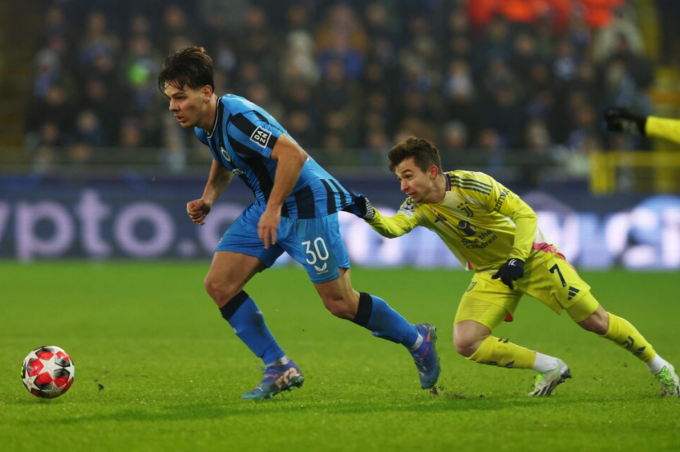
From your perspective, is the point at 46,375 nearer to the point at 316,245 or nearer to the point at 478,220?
the point at 316,245

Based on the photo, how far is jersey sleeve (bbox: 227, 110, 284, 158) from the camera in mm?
5426

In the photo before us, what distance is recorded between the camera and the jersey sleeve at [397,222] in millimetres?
5953

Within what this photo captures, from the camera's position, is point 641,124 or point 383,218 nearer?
point 641,124

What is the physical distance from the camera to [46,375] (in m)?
5.55

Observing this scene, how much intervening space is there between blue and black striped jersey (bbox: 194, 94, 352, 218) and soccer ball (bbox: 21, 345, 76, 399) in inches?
57.6

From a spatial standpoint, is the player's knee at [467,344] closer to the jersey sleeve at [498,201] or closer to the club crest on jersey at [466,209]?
the jersey sleeve at [498,201]

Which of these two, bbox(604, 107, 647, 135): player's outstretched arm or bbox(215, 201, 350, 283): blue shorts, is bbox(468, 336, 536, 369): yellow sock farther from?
bbox(604, 107, 647, 135): player's outstretched arm

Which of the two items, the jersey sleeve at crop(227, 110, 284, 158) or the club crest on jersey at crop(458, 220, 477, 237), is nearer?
the jersey sleeve at crop(227, 110, 284, 158)

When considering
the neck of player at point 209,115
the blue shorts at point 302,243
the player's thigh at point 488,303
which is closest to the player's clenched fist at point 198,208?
the blue shorts at point 302,243

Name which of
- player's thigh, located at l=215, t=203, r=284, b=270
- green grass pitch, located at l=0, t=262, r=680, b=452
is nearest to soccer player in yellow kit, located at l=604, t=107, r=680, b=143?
green grass pitch, located at l=0, t=262, r=680, b=452

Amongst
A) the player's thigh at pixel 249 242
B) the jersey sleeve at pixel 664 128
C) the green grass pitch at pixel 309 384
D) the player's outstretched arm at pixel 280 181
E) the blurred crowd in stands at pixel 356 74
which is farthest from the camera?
the blurred crowd in stands at pixel 356 74

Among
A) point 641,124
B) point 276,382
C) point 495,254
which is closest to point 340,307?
point 276,382

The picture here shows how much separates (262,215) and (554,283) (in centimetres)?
183

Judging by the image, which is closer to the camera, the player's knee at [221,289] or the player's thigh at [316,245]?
the player's thigh at [316,245]
